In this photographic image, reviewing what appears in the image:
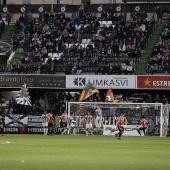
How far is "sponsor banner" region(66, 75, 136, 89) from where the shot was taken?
6100 cm

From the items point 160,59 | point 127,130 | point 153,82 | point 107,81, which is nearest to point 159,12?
point 160,59

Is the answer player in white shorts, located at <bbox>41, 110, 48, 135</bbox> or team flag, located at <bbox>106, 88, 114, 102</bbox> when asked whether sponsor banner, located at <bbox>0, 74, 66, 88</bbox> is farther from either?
player in white shorts, located at <bbox>41, 110, 48, 135</bbox>

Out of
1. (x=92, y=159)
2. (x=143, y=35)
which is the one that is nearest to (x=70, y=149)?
(x=92, y=159)

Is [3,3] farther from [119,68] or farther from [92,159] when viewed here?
[92,159]

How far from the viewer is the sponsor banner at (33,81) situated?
2447 inches

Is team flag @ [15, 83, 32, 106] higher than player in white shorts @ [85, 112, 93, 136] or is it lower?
higher

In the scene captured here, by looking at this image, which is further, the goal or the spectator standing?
the spectator standing

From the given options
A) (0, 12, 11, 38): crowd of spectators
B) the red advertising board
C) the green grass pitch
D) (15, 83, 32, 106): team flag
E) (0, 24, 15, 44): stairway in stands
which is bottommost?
the green grass pitch

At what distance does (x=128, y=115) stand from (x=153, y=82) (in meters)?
6.08

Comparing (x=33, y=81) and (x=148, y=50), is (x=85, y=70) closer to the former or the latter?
(x=33, y=81)

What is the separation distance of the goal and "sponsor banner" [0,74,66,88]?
18.9ft

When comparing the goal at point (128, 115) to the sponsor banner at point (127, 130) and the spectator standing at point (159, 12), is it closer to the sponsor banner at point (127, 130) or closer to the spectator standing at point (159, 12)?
the sponsor banner at point (127, 130)

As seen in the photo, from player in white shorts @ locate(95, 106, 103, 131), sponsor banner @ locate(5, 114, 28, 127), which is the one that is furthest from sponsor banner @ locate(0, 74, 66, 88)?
player in white shorts @ locate(95, 106, 103, 131)

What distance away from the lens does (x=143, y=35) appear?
215 ft
